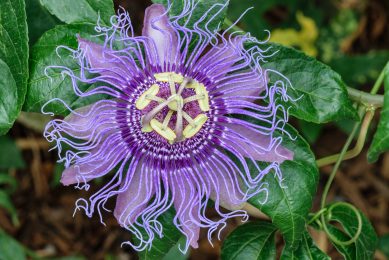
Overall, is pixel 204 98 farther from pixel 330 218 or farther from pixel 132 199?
pixel 330 218

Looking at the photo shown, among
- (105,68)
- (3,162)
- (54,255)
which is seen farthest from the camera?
(54,255)

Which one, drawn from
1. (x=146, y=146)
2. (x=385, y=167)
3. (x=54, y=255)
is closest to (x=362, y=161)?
(x=385, y=167)

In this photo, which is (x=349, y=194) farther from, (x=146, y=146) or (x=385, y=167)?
(x=146, y=146)

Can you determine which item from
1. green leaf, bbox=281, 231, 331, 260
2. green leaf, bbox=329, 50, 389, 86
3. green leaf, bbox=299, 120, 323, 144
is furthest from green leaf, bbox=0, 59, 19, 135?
green leaf, bbox=329, 50, 389, 86

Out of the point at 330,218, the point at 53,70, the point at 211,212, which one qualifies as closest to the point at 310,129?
the point at 211,212

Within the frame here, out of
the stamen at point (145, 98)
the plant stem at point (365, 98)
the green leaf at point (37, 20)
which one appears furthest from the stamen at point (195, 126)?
the green leaf at point (37, 20)

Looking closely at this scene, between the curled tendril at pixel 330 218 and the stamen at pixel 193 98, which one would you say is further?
the curled tendril at pixel 330 218

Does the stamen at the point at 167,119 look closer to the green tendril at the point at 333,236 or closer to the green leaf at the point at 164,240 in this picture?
the green leaf at the point at 164,240
